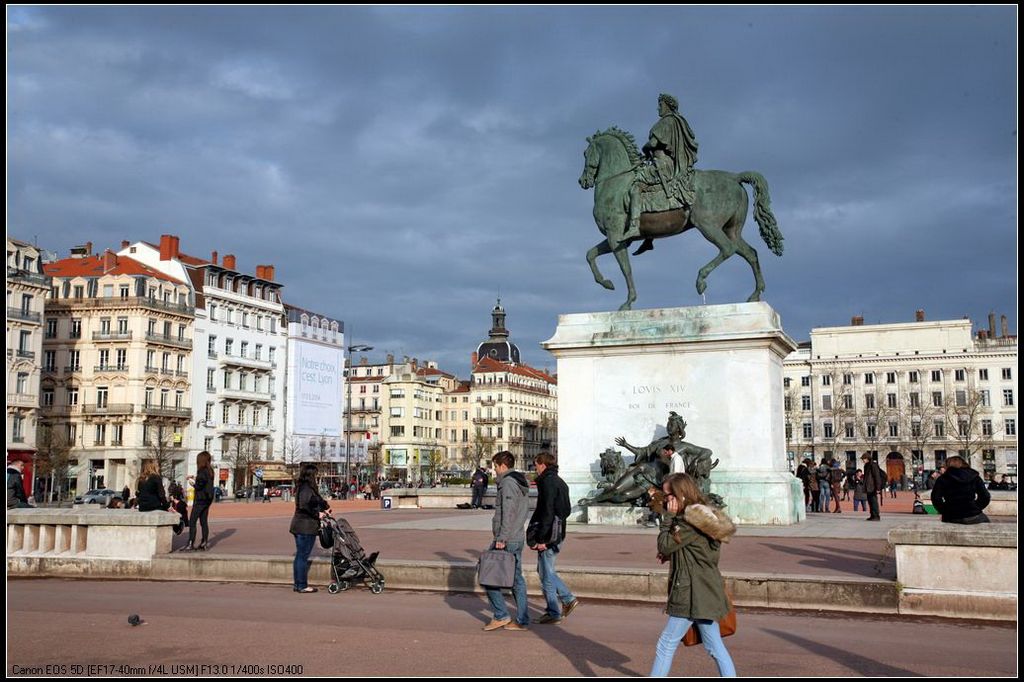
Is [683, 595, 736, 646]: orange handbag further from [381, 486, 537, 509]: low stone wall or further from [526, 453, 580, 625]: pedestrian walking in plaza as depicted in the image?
[381, 486, 537, 509]: low stone wall

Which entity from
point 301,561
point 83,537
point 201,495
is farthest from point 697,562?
point 201,495

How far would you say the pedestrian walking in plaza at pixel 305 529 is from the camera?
43.7ft

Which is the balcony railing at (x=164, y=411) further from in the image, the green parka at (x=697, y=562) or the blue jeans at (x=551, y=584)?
the green parka at (x=697, y=562)

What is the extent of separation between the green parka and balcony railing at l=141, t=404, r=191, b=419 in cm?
8441

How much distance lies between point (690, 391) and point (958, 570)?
11104 millimetres

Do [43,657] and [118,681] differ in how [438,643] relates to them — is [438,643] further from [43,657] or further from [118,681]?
[43,657]

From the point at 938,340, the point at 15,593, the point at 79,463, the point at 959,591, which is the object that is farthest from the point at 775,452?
the point at 938,340

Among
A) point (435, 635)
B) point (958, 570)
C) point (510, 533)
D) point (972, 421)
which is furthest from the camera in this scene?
point (972, 421)

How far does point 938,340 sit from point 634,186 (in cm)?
10157

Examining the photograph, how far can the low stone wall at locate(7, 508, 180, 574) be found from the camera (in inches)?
589

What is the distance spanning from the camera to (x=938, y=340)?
368 feet

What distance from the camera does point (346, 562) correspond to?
13.2m

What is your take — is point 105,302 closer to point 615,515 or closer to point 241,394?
point 241,394

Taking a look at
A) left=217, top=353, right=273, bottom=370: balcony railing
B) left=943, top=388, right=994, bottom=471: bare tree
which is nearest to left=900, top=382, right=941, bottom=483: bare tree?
left=943, top=388, right=994, bottom=471: bare tree
